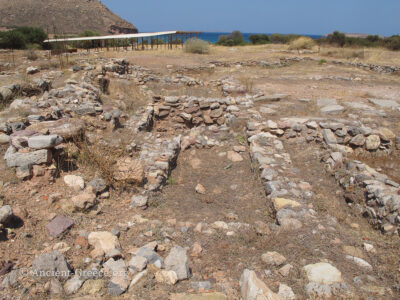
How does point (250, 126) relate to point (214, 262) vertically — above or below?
above

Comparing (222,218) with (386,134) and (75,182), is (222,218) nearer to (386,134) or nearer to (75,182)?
(75,182)

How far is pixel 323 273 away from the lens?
2.41 m

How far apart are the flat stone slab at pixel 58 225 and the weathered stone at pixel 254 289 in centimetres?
195

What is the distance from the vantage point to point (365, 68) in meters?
13.1

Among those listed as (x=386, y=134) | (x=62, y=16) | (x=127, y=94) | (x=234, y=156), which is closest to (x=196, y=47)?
(x=127, y=94)

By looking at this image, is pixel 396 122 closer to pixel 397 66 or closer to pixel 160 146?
pixel 160 146

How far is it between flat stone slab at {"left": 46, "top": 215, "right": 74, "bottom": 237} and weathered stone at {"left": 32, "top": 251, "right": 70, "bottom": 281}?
46cm

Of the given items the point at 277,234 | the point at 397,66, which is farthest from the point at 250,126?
the point at 397,66

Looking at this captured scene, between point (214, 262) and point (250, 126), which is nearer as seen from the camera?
point (214, 262)

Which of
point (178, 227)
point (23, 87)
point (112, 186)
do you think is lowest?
point (178, 227)

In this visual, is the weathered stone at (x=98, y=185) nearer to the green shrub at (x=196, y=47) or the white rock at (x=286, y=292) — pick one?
the white rock at (x=286, y=292)

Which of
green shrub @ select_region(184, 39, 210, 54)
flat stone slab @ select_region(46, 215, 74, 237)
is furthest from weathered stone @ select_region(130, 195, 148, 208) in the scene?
green shrub @ select_region(184, 39, 210, 54)

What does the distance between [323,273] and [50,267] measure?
2.44 meters

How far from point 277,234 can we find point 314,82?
861 centimetres
